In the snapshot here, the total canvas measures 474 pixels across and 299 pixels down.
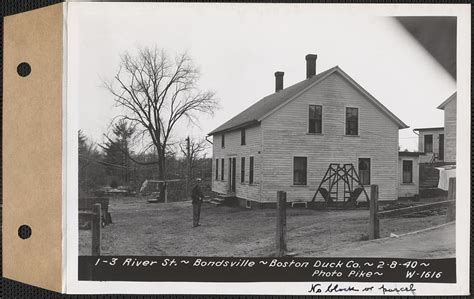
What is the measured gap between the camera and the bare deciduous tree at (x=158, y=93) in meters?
2.34

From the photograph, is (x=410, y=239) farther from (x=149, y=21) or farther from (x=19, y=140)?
(x=19, y=140)

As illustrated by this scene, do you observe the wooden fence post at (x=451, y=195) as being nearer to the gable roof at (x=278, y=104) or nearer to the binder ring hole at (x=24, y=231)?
the gable roof at (x=278, y=104)

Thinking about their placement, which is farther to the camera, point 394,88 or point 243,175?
point 243,175

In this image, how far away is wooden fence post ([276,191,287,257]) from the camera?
2.35 meters

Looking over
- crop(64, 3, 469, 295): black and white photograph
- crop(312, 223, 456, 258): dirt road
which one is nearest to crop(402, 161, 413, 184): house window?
crop(64, 3, 469, 295): black and white photograph

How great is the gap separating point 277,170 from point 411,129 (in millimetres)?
887

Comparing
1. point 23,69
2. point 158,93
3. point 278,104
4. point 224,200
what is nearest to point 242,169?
point 224,200

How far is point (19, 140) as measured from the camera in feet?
7.43

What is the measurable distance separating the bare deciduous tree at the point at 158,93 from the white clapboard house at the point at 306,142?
24 centimetres

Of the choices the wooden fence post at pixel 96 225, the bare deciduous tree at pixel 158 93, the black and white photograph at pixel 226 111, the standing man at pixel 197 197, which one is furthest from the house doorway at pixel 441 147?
the wooden fence post at pixel 96 225

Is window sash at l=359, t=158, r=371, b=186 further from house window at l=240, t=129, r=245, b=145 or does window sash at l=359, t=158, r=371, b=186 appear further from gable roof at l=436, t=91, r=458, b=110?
house window at l=240, t=129, r=245, b=145

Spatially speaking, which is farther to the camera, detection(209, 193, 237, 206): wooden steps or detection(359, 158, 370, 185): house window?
detection(359, 158, 370, 185): house window

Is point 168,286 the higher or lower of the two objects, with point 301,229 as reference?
lower

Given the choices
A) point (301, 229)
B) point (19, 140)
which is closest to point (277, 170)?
point (301, 229)
